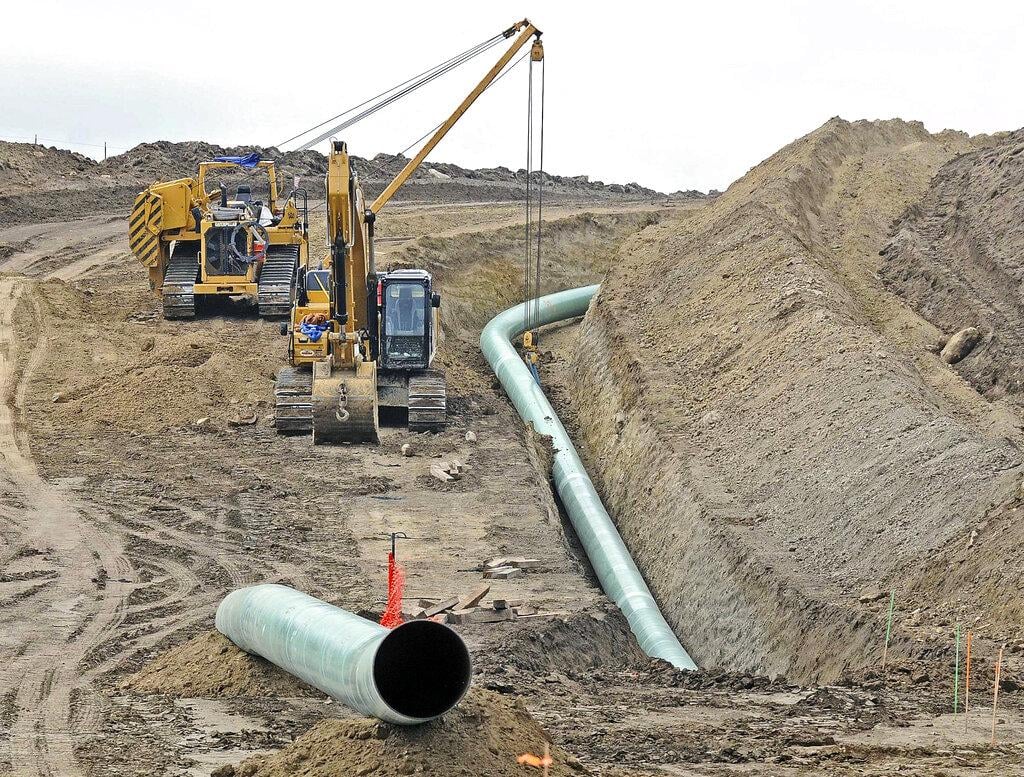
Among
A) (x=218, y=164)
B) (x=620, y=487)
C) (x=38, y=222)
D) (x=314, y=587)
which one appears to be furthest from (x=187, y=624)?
(x=38, y=222)

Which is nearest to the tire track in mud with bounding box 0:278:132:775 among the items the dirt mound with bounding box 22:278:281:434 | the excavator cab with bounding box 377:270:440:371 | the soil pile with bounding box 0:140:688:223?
the dirt mound with bounding box 22:278:281:434

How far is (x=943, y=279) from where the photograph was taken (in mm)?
32094

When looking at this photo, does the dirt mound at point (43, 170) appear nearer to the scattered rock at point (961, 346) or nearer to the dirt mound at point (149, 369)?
the dirt mound at point (149, 369)

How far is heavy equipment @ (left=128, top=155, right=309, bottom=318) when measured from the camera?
1350 inches

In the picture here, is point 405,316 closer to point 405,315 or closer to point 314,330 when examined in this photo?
point 405,315

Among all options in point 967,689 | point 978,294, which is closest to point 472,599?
point 967,689

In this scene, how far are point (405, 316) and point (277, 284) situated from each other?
7851 mm

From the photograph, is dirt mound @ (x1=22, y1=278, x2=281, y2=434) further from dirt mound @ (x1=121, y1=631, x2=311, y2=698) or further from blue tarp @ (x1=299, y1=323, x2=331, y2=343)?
dirt mound @ (x1=121, y1=631, x2=311, y2=698)

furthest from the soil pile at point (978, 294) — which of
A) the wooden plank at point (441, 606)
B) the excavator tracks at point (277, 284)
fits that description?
the excavator tracks at point (277, 284)

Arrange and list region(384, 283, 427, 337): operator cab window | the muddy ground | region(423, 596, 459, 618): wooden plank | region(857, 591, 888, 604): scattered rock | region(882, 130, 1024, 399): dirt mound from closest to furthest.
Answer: the muddy ground → region(423, 596, 459, 618): wooden plank → region(857, 591, 888, 604): scattered rock → region(384, 283, 427, 337): operator cab window → region(882, 130, 1024, 399): dirt mound

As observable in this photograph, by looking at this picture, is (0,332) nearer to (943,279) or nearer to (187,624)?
(187,624)

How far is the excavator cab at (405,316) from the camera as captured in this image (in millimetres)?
27719

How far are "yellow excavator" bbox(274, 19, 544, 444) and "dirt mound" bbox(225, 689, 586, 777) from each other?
15.2m

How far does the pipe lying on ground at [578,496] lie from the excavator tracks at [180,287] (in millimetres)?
7013
